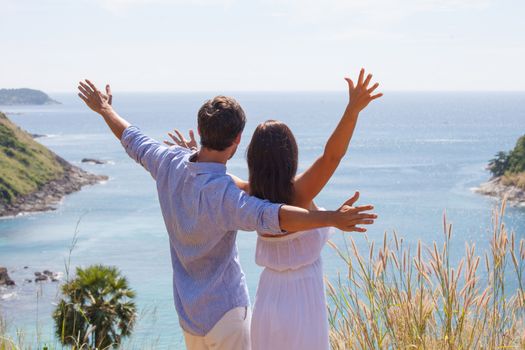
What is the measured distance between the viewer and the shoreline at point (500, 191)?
6712cm

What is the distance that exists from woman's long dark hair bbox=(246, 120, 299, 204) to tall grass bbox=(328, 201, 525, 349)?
59 centimetres

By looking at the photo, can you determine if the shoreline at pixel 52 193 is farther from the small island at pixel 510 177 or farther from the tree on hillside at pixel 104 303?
the tree on hillside at pixel 104 303

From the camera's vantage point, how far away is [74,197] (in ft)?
248

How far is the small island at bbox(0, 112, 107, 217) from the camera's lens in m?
70.3

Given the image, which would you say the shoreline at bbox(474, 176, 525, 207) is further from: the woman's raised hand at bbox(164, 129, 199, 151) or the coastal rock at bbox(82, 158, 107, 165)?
the woman's raised hand at bbox(164, 129, 199, 151)

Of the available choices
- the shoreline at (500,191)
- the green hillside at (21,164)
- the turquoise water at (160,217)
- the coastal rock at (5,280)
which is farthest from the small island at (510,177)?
the green hillside at (21,164)

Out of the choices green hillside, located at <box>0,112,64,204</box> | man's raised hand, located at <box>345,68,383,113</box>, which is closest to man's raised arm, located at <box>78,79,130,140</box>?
man's raised hand, located at <box>345,68,383,113</box>

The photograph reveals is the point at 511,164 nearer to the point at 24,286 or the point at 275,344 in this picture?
the point at 24,286

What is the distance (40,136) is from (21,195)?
250ft

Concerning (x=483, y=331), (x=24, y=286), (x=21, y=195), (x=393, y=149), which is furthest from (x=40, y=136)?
(x=483, y=331)

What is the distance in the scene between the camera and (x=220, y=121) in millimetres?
2725

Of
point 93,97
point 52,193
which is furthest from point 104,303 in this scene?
point 52,193

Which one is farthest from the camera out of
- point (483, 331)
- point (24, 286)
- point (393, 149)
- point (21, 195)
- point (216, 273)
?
point (393, 149)

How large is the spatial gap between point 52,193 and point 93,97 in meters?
74.8
